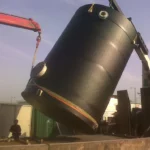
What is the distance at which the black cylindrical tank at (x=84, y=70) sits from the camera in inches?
235

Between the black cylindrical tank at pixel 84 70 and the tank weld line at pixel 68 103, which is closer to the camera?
the tank weld line at pixel 68 103

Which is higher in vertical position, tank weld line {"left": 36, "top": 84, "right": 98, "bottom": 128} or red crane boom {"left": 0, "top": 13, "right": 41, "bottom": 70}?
red crane boom {"left": 0, "top": 13, "right": 41, "bottom": 70}

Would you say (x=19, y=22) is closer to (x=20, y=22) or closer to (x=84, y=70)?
(x=20, y=22)

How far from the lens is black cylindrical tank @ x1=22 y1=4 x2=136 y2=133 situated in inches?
235

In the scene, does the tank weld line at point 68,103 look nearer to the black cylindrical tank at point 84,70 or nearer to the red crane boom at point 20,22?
the black cylindrical tank at point 84,70

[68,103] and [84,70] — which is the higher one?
[84,70]

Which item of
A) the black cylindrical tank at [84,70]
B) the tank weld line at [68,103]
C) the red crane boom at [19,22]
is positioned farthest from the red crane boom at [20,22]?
the tank weld line at [68,103]

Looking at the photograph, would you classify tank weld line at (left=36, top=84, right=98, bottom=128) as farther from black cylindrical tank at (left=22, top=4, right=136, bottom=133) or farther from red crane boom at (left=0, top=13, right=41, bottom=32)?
red crane boom at (left=0, top=13, right=41, bottom=32)

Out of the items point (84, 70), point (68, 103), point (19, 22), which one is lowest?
point (68, 103)

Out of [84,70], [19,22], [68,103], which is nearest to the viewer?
[68,103]

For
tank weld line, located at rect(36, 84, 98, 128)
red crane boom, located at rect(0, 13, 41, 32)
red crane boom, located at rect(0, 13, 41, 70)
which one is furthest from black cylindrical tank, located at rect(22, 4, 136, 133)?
red crane boom, located at rect(0, 13, 41, 32)

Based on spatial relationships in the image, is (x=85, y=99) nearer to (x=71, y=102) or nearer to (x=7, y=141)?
(x=71, y=102)

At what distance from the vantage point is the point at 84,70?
614cm

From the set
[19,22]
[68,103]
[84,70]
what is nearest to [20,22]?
[19,22]
